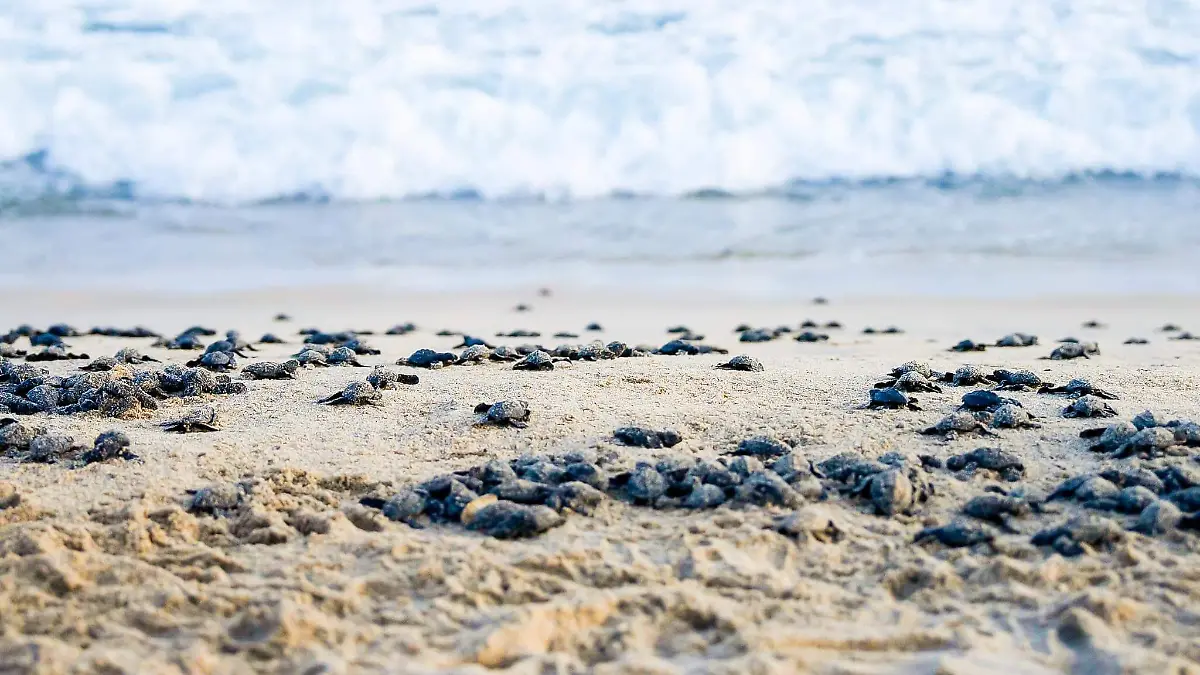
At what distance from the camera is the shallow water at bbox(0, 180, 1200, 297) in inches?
513

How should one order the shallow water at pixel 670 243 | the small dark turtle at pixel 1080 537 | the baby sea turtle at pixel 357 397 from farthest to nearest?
1. the shallow water at pixel 670 243
2. the baby sea turtle at pixel 357 397
3. the small dark turtle at pixel 1080 537

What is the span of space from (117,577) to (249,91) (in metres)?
18.0

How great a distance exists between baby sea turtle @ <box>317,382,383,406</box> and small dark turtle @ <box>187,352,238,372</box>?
1.20m

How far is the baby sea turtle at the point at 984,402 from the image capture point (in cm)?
438

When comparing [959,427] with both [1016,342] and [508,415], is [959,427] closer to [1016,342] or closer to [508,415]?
[508,415]

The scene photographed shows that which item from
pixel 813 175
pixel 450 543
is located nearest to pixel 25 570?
pixel 450 543

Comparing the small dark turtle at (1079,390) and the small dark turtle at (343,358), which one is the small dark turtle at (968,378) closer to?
the small dark turtle at (1079,390)

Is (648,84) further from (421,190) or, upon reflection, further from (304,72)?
(304,72)

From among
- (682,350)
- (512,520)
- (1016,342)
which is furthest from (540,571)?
(1016,342)

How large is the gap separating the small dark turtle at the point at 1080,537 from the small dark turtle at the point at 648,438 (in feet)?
4.39

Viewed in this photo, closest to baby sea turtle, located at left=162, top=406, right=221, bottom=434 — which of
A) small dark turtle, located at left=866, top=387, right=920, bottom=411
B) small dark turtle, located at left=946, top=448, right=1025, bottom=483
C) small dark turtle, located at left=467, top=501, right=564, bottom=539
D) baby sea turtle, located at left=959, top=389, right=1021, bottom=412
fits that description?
small dark turtle, located at left=467, top=501, right=564, bottom=539

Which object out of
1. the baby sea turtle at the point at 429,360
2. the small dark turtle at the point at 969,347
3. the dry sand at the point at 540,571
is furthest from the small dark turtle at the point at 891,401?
the small dark turtle at the point at 969,347

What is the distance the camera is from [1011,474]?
362 cm

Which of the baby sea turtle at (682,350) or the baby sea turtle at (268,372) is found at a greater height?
the baby sea turtle at (682,350)
